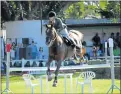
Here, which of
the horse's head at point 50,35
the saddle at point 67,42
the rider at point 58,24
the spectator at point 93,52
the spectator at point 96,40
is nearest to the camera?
the horse's head at point 50,35

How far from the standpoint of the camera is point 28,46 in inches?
1135

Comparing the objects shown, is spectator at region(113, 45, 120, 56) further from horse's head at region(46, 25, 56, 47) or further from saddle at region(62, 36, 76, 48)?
horse's head at region(46, 25, 56, 47)

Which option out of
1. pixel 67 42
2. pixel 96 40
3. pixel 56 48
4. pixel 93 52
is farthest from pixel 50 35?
pixel 96 40

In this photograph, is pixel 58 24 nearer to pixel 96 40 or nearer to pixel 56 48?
pixel 56 48

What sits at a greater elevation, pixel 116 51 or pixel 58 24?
pixel 58 24

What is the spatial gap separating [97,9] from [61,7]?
6378 millimetres

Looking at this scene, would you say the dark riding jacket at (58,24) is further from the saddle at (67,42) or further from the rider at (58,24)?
the saddle at (67,42)

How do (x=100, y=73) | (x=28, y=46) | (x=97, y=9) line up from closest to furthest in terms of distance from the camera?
(x=100, y=73)
(x=28, y=46)
(x=97, y=9)

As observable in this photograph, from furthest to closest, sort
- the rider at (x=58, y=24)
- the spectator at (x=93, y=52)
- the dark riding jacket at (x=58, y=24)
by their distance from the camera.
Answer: the spectator at (x=93, y=52) < the dark riding jacket at (x=58, y=24) < the rider at (x=58, y=24)

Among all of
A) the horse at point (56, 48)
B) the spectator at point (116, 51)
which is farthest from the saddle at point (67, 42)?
the spectator at point (116, 51)

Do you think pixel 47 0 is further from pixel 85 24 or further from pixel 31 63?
pixel 31 63

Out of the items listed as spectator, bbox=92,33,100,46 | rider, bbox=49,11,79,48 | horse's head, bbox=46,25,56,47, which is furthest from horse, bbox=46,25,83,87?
spectator, bbox=92,33,100,46

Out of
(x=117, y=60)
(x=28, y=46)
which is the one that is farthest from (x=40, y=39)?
(x=117, y=60)

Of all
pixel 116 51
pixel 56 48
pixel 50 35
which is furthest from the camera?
pixel 116 51
